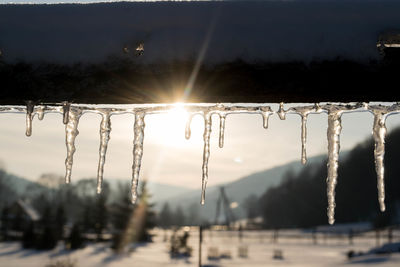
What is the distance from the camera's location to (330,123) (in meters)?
2.67

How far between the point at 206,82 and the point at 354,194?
76087 mm

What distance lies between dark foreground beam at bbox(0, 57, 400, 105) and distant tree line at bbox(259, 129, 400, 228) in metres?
62.9

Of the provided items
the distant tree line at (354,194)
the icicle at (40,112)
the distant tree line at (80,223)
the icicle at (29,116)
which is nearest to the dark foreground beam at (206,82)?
the icicle at (29,116)

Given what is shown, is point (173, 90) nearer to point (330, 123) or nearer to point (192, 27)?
point (192, 27)

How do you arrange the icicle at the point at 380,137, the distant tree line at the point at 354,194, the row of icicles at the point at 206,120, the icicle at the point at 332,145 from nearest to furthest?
1. the row of icicles at the point at 206,120
2. the icicle at the point at 380,137
3. the icicle at the point at 332,145
4. the distant tree line at the point at 354,194

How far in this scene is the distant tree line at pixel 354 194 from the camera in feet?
217

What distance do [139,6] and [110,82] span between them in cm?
32

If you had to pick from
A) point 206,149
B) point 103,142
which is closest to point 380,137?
point 206,149

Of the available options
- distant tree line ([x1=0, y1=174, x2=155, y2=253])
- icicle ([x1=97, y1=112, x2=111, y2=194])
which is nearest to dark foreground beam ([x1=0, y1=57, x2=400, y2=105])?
icicle ([x1=97, y1=112, x2=111, y2=194])

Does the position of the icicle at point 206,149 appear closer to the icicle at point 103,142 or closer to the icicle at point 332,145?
the icicle at point 103,142

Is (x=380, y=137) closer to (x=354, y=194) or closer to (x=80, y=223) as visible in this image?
(x=80, y=223)

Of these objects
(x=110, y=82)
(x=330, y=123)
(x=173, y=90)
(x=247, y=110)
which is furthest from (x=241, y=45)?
(x=330, y=123)

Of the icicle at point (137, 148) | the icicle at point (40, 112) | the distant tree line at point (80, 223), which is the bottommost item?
the distant tree line at point (80, 223)

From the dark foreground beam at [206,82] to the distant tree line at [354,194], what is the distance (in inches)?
2477
